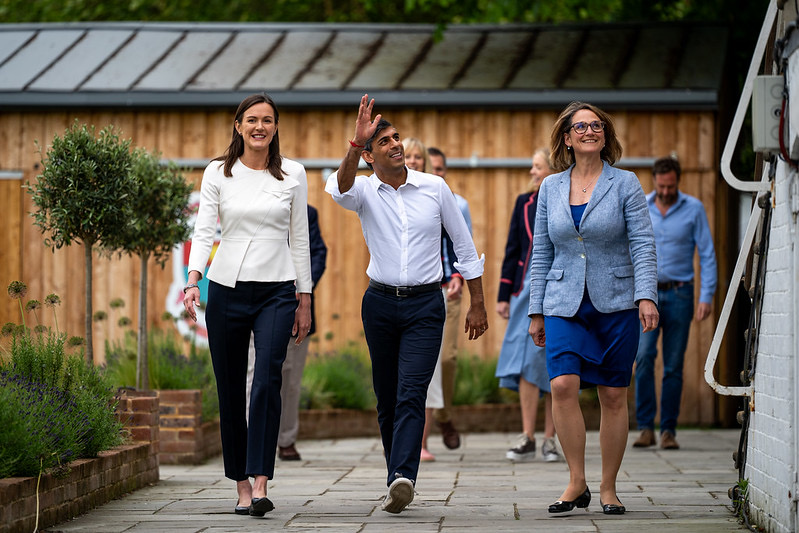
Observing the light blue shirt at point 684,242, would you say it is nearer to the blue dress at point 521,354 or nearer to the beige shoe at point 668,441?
the beige shoe at point 668,441

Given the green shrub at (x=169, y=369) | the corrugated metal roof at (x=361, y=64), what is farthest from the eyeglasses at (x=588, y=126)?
the corrugated metal roof at (x=361, y=64)

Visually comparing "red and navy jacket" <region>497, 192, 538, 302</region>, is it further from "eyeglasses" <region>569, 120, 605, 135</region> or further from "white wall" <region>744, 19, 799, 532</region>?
"white wall" <region>744, 19, 799, 532</region>

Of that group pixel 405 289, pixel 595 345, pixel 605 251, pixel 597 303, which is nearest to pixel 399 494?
pixel 405 289

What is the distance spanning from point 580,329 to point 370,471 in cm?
276

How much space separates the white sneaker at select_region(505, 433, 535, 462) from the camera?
877 centimetres

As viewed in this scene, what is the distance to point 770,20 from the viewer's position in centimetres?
560

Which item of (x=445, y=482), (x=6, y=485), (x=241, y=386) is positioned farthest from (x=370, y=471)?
(x=6, y=485)

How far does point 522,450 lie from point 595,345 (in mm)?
3020

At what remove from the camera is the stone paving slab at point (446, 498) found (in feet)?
18.3

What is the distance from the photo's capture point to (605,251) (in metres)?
5.95

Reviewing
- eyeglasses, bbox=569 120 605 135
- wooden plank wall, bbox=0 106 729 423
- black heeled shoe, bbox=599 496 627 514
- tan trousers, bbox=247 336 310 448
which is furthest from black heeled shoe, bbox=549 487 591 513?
wooden plank wall, bbox=0 106 729 423

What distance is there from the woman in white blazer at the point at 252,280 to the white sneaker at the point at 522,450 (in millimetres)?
3039

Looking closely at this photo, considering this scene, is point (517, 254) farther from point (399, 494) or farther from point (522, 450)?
point (399, 494)

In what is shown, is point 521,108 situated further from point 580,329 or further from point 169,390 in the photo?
point 580,329
